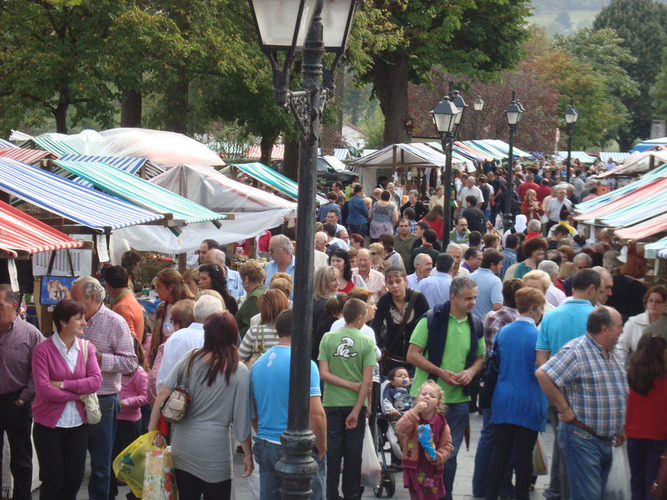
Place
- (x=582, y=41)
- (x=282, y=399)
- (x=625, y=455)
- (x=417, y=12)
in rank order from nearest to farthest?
(x=282, y=399)
(x=625, y=455)
(x=417, y=12)
(x=582, y=41)

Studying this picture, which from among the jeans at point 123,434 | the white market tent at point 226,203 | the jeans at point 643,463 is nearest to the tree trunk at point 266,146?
the white market tent at point 226,203

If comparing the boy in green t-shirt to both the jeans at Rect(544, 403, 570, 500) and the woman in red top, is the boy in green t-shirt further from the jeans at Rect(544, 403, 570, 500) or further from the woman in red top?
the woman in red top

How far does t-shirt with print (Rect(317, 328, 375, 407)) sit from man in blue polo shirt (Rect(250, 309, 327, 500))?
1.11m

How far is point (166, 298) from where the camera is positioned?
26.5 ft

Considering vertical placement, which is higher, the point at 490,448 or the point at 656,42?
the point at 656,42

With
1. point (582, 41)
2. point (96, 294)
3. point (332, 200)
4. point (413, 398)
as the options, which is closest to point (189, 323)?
point (96, 294)

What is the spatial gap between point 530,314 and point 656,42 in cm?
9196

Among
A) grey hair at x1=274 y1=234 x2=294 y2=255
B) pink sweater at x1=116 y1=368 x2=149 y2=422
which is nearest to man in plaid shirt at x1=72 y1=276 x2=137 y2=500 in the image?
pink sweater at x1=116 y1=368 x2=149 y2=422

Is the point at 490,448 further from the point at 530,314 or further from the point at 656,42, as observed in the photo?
the point at 656,42

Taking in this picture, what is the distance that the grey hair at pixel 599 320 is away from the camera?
638cm

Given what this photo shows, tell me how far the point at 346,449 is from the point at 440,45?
1058 inches

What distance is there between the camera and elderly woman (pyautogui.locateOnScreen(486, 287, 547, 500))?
23.6 feet

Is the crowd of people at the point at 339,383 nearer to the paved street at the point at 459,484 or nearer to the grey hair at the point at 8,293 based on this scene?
the grey hair at the point at 8,293

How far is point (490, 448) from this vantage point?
7.82 metres
